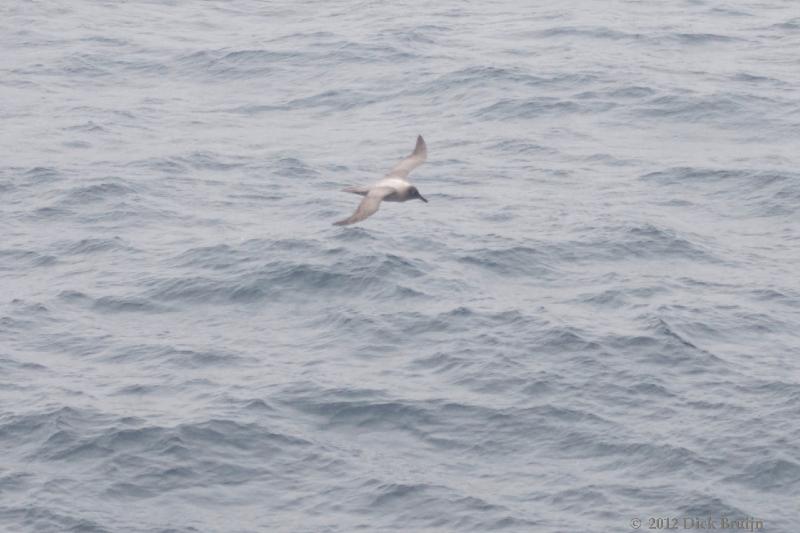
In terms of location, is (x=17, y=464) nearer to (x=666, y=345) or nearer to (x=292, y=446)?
(x=292, y=446)

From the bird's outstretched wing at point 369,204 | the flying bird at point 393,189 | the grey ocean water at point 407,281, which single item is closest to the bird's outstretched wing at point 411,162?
the flying bird at point 393,189

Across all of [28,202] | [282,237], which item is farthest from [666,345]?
[28,202]

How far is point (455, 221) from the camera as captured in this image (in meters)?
55.4

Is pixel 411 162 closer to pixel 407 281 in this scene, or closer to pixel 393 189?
pixel 393 189

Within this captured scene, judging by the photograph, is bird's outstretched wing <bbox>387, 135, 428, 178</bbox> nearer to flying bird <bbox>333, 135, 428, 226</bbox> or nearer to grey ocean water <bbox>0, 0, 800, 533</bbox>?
flying bird <bbox>333, 135, 428, 226</bbox>

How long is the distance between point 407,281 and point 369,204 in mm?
14484

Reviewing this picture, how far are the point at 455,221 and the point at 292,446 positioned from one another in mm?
15081

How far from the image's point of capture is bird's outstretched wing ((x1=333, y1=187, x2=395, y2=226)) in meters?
34.4

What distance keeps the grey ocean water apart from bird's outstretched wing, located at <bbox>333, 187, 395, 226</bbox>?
7.41m

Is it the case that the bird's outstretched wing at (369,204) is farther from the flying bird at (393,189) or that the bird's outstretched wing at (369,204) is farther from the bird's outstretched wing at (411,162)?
the bird's outstretched wing at (411,162)

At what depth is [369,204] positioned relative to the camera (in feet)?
119

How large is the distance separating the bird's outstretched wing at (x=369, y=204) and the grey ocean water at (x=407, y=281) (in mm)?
Answer: 7405

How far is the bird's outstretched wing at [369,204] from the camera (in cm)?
3442

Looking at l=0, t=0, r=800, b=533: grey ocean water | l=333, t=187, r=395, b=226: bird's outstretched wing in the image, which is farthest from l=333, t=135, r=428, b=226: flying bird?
l=0, t=0, r=800, b=533: grey ocean water
